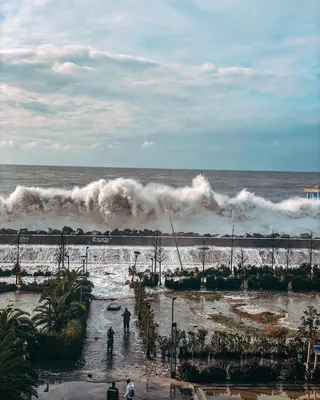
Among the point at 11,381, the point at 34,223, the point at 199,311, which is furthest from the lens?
the point at 34,223

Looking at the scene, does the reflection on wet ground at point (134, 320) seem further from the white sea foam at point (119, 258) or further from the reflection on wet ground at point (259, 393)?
the white sea foam at point (119, 258)

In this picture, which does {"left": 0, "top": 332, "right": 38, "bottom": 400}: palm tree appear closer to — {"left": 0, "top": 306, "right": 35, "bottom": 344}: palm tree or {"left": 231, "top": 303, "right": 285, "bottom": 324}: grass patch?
{"left": 0, "top": 306, "right": 35, "bottom": 344}: palm tree

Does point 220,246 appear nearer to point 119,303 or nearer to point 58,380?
point 119,303

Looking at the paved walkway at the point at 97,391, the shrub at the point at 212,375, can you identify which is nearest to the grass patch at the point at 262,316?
the shrub at the point at 212,375

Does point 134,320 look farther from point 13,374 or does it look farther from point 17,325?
point 13,374

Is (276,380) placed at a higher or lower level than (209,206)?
lower

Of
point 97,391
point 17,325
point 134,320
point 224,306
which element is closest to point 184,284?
point 224,306

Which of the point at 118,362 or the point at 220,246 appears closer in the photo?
the point at 118,362

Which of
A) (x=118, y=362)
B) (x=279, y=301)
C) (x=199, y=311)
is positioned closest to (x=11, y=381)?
(x=118, y=362)

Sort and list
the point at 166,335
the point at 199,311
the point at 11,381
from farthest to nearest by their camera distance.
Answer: the point at 199,311 < the point at 166,335 < the point at 11,381
